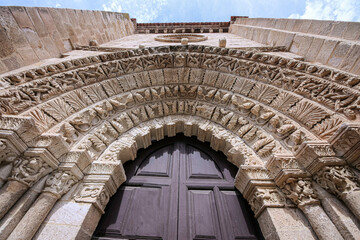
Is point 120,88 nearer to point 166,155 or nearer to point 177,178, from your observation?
point 166,155

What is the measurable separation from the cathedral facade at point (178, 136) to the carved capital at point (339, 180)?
10 mm

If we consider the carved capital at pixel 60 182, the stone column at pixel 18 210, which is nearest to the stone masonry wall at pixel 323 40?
the carved capital at pixel 60 182

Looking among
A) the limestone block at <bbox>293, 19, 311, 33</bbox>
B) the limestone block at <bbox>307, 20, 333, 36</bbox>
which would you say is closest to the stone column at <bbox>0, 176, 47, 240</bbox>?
the limestone block at <bbox>307, 20, 333, 36</bbox>

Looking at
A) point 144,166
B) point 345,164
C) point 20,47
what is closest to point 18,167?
point 144,166

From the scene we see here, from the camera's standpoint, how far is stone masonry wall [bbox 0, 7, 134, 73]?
2.39 metres

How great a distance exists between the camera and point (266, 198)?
1746 mm

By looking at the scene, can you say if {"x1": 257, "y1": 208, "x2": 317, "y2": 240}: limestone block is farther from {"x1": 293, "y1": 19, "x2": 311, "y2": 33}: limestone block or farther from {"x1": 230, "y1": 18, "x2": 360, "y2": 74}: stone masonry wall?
{"x1": 293, "y1": 19, "x2": 311, "y2": 33}: limestone block

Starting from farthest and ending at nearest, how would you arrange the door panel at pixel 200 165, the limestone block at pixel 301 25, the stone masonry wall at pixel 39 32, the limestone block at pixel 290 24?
the limestone block at pixel 290 24, the limestone block at pixel 301 25, the door panel at pixel 200 165, the stone masonry wall at pixel 39 32

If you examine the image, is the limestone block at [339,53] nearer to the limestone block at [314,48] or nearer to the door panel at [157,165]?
the limestone block at [314,48]

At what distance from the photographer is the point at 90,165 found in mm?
2031

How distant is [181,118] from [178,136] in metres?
0.39

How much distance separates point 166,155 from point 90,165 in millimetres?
1255

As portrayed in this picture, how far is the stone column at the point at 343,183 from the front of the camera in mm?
1363

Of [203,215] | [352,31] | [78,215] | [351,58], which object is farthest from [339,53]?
[78,215]
